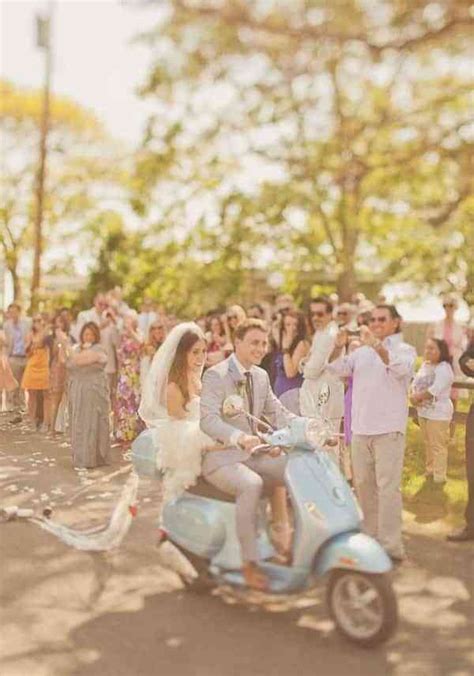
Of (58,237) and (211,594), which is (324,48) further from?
(58,237)

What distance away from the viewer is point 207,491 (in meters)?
6.71

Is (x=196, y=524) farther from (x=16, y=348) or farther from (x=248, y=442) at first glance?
(x=16, y=348)

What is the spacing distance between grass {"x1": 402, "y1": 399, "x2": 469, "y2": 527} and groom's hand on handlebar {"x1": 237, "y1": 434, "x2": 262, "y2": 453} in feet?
11.8

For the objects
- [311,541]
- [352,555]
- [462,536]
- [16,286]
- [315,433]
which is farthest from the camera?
[16,286]

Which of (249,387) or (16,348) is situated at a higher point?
(16,348)

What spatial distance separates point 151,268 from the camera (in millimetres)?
30547

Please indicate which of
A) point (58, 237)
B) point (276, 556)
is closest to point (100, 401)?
point (276, 556)

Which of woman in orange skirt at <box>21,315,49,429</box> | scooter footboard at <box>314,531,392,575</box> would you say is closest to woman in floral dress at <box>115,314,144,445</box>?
woman in orange skirt at <box>21,315,49,429</box>

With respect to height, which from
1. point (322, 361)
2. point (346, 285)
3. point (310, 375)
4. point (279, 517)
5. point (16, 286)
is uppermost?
point (16, 286)

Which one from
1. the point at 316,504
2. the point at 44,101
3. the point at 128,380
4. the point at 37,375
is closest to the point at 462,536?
the point at 316,504

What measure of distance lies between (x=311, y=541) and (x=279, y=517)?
516 millimetres

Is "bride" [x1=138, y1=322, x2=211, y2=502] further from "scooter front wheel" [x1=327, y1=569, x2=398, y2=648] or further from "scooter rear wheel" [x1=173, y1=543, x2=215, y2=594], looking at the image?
"scooter front wheel" [x1=327, y1=569, x2=398, y2=648]

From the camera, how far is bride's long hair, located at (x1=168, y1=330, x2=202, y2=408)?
7.07m

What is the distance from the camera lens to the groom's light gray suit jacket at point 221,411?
21.7 ft
